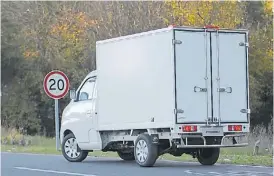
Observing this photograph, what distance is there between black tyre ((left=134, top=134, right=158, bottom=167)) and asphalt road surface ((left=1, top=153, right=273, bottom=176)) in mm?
187

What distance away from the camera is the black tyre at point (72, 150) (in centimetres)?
1947

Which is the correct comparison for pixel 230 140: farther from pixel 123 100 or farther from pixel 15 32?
pixel 15 32

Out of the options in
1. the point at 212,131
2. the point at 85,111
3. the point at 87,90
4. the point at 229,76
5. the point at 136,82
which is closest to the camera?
the point at 212,131

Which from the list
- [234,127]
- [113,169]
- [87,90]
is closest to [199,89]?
[234,127]

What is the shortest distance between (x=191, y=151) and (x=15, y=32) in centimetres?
2677

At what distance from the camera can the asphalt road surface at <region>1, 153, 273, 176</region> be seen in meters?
15.2

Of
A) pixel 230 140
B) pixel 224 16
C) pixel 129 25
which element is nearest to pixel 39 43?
pixel 129 25

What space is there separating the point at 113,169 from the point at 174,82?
2430 millimetres

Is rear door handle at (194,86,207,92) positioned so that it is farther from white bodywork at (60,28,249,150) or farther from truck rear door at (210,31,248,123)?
A: truck rear door at (210,31,248,123)

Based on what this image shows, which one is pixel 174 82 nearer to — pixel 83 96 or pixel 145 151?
pixel 145 151

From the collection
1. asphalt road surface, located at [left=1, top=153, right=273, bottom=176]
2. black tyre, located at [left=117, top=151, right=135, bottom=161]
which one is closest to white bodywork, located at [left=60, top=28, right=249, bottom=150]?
asphalt road surface, located at [left=1, top=153, right=273, bottom=176]

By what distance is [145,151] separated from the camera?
1708 cm

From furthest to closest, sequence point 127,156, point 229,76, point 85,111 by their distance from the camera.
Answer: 1. point 127,156
2. point 85,111
3. point 229,76

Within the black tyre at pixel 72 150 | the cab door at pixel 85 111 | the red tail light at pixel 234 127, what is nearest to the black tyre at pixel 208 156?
the red tail light at pixel 234 127
